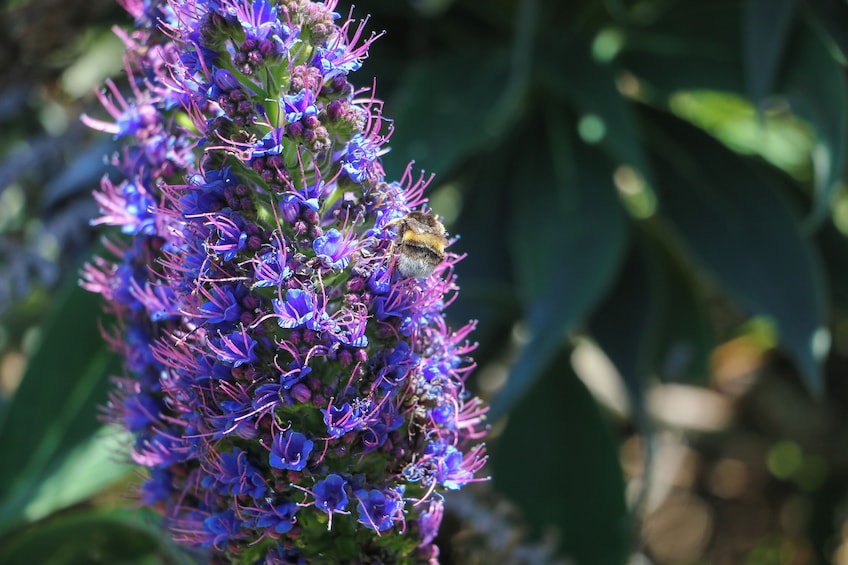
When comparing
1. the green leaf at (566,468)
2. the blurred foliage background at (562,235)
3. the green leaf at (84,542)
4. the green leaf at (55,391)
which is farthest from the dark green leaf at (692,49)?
the green leaf at (84,542)

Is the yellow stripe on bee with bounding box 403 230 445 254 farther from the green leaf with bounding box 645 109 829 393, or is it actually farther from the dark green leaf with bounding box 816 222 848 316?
the dark green leaf with bounding box 816 222 848 316

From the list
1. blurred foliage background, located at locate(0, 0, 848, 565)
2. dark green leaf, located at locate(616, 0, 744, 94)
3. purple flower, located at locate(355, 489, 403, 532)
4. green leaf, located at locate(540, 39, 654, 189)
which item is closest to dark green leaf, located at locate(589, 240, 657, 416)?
blurred foliage background, located at locate(0, 0, 848, 565)

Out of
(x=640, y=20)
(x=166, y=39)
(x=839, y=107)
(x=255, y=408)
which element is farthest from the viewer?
(x=640, y=20)

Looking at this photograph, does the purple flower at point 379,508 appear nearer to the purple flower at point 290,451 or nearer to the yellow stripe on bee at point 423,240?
the purple flower at point 290,451

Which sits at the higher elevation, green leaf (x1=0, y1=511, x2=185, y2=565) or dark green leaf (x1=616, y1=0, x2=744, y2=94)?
green leaf (x1=0, y1=511, x2=185, y2=565)

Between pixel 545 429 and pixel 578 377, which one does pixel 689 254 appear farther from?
pixel 545 429

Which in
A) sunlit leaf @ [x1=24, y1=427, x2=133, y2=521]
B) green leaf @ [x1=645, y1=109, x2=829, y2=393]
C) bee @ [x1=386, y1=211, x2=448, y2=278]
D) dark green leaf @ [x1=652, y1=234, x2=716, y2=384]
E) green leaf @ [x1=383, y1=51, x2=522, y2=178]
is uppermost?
bee @ [x1=386, y1=211, x2=448, y2=278]

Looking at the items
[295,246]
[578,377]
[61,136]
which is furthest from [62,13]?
[295,246]

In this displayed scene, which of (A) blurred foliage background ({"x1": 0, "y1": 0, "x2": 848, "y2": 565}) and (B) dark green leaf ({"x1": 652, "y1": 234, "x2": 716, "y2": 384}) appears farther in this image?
(B) dark green leaf ({"x1": 652, "y1": 234, "x2": 716, "y2": 384})
